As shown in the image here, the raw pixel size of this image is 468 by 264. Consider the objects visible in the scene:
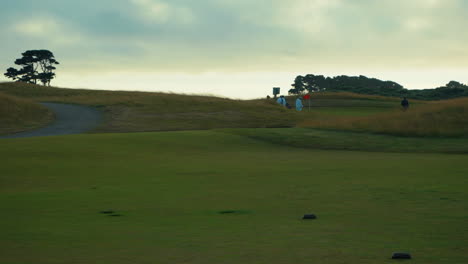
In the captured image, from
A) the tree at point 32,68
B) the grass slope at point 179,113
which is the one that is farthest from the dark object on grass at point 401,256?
the tree at point 32,68

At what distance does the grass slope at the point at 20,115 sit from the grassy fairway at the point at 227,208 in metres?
23.9

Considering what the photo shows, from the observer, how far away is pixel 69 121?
50.5 meters

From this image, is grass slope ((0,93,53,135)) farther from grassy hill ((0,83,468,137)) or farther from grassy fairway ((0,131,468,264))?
grassy fairway ((0,131,468,264))

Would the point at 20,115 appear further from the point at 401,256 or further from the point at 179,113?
the point at 401,256

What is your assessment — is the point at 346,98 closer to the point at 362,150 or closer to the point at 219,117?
the point at 219,117

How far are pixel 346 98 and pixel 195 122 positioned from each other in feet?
186

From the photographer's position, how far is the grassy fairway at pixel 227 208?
8141mm

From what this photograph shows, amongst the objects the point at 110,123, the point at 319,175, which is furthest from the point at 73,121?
the point at 319,175

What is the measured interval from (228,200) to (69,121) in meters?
38.9

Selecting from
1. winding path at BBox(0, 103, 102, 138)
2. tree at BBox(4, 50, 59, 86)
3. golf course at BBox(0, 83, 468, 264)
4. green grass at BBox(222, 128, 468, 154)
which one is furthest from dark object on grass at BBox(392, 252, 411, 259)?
tree at BBox(4, 50, 59, 86)

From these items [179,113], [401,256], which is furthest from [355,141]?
[401,256]

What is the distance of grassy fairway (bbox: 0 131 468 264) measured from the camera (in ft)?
26.7

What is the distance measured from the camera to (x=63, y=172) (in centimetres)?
2019

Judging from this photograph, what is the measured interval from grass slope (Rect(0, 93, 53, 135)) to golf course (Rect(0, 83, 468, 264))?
634 inches
